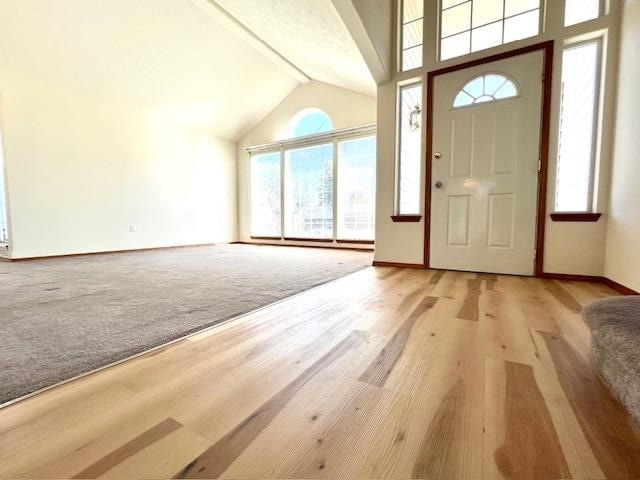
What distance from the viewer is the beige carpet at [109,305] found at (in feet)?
3.31

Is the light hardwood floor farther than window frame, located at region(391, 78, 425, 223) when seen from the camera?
No

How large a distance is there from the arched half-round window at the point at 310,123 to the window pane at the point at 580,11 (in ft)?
10.4

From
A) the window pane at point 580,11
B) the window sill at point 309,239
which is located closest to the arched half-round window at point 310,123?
the window sill at point 309,239

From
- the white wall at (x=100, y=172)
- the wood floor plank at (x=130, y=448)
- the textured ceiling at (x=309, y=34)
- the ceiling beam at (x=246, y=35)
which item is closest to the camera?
the wood floor plank at (x=130, y=448)

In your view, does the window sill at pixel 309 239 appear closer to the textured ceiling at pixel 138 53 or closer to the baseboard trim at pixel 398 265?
the baseboard trim at pixel 398 265

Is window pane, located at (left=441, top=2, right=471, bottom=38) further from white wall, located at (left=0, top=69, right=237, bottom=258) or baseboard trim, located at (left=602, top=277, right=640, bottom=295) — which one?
white wall, located at (left=0, top=69, right=237, bottom=258)

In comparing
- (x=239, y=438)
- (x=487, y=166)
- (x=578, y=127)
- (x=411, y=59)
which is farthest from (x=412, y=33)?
(x=239, y=438)

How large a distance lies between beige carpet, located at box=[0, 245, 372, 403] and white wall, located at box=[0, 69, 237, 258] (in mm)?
893

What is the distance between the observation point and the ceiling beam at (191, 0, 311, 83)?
3281 millimetres

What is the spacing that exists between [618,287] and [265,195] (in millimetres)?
5163

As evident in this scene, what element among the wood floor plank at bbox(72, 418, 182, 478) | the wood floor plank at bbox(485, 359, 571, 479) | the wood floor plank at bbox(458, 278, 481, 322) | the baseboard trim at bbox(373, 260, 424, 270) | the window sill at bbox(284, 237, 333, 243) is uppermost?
the window sill at bbox(284, 237, 333, 243)

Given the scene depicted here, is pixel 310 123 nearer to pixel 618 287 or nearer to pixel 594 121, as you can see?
pixel 594 121

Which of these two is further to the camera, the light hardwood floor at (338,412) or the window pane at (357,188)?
the window pane at (357,188)

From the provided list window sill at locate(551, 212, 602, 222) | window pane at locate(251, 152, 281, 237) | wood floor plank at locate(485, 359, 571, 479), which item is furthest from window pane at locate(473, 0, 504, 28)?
window pane at locate(251, 152, 281, 237)
